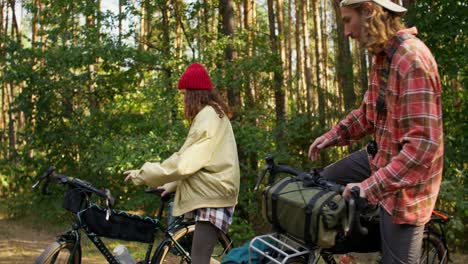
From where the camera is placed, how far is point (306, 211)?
9.87ft

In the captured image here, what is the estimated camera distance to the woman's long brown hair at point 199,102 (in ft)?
14.3

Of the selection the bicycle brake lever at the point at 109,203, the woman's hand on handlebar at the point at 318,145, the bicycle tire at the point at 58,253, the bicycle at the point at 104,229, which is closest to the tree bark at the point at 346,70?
the bicycle at the point at 104,229

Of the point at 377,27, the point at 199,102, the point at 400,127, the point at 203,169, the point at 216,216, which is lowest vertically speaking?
the point at 216,216

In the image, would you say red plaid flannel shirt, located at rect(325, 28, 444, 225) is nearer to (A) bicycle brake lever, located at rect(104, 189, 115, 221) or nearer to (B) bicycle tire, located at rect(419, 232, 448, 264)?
(B) bicycle tire, located at rect(419, 232, 448, 264)

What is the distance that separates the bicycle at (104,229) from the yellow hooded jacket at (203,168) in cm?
48

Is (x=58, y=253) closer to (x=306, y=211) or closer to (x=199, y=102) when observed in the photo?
(x=199, y=102)

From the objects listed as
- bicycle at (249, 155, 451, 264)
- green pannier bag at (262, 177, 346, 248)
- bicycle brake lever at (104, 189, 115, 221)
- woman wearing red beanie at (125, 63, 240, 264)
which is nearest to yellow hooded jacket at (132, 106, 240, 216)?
woman wearing red beanie at (125, 63, 240, 264)

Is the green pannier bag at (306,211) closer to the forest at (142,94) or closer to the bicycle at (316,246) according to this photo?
the bicycle at (316,246)

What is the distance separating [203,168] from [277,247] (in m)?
1.13

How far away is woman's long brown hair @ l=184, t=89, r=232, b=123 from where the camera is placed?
436cm

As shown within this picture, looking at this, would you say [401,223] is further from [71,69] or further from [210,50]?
[71,69]

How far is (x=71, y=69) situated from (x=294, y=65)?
67.3 ft

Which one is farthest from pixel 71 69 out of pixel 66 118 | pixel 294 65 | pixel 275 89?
pixel 294 65

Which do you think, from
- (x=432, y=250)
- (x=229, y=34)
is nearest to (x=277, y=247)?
(x=432, y=250)
